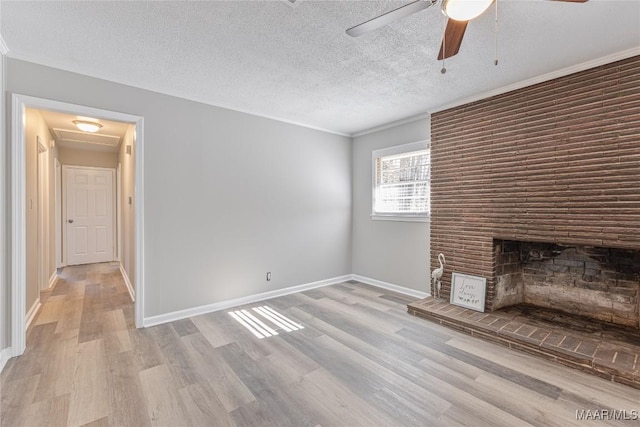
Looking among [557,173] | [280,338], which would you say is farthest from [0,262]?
[557,173]

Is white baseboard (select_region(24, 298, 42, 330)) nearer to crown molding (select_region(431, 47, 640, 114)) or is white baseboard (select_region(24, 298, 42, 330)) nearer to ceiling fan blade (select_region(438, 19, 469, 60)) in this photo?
ceiling fan blade (select_region(438, 19, 469, 60))

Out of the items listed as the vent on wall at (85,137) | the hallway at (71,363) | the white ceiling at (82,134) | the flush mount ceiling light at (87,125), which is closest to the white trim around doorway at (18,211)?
the hallway at (71,363)

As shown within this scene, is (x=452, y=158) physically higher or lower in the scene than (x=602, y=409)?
higher

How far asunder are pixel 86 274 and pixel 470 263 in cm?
661

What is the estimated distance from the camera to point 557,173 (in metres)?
2.80

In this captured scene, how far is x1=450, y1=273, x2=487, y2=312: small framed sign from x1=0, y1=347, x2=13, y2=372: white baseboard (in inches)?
171

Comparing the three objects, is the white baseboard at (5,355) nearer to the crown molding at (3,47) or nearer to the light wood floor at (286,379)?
the light wood floor at (286,379)

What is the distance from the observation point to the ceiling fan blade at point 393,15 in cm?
149

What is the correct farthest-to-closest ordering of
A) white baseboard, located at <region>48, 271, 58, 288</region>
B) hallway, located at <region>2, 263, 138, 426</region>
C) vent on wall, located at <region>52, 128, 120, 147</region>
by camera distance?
1. vent on wall, located at <region>52, 128, 120, 147</region>
2. white baseboard, located at <region>48, 271, 58, 288</region>
3. hallway, located at <region>2, 263, 138, 426</region>

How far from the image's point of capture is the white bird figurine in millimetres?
3666

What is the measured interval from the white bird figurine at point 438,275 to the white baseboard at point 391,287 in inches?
10.1

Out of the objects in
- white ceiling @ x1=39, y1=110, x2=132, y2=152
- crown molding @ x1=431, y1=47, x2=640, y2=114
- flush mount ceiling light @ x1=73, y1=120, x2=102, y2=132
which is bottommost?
flush mount ceiling light @ x1=73, y1=120, x2=102, y2=132

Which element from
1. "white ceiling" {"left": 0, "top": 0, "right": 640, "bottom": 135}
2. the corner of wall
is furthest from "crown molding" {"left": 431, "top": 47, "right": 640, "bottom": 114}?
the corner of wall

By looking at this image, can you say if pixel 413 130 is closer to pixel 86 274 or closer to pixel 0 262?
pixel 0 262
